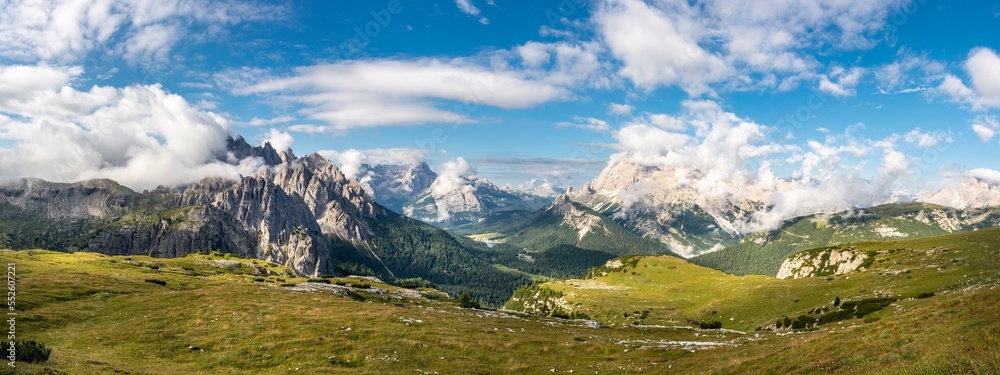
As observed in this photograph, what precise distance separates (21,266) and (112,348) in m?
73.0

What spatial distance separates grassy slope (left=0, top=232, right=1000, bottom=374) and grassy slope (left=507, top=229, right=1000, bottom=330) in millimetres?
61577

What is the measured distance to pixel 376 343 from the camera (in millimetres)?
39250

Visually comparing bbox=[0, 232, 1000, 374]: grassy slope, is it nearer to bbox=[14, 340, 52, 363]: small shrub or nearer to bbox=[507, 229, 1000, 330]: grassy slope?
bbox=[14, 340, 52, 363]: small shrub

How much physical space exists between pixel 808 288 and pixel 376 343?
117546 mm

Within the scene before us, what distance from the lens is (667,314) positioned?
437 ft


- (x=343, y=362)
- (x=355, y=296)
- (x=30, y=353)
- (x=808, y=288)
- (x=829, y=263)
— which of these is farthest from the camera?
(x=829, y=263)

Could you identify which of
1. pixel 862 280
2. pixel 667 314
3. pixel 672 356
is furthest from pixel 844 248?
pixel 672 356

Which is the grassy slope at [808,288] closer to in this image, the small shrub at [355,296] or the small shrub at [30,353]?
the small shrub at [355,296]

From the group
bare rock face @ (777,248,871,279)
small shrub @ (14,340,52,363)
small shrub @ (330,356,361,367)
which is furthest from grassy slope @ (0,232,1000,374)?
bare rock face @ (777,248,871,279)

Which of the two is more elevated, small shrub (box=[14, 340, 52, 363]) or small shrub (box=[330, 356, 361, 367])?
small shrub (box=[14, 340, 52, 363])

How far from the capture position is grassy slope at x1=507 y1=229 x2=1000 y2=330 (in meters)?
91.0

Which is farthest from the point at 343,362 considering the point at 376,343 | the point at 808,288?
the point at 808,288

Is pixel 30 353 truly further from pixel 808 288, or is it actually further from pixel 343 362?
pixel 808 288

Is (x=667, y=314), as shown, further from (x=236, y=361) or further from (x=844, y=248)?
(x=236, y=361)
